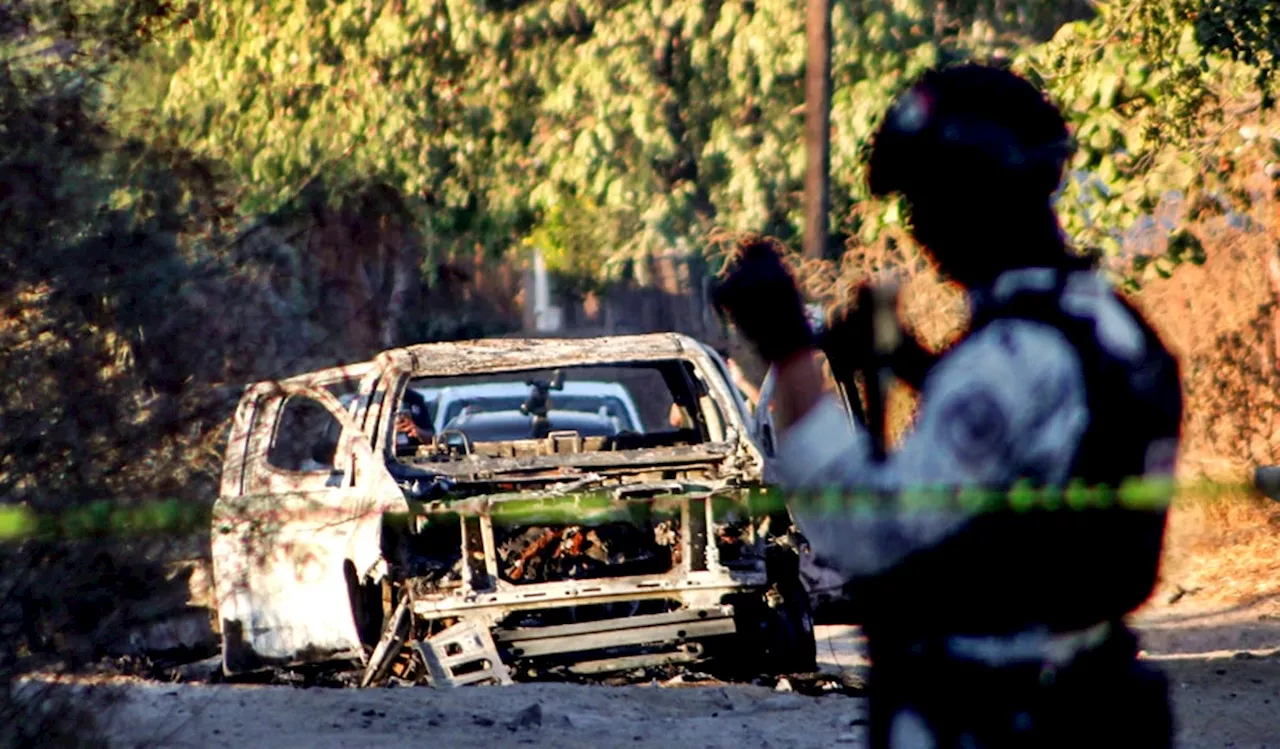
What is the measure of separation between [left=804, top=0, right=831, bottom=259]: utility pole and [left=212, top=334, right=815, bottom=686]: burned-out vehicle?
805 cm

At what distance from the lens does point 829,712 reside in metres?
8.98

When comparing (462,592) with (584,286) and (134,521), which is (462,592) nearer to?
(134,521)

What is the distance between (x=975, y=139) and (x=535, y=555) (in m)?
7.64

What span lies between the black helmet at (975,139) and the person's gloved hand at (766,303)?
0.20 meters

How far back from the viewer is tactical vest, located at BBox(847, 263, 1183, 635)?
237 centimetres

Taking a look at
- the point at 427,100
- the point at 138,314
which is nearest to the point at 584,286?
the point at 427,100

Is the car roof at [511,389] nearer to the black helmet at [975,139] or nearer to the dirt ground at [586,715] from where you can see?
the dirt ground at [586,715]

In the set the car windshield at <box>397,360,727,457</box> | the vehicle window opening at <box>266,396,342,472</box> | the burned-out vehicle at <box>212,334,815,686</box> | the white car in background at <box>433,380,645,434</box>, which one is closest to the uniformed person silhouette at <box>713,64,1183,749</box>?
the vehicle window opening at <box>266,396,342,472</box>

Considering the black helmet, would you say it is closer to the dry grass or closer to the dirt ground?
the dirt ground

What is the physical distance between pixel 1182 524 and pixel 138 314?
1201 centimetres

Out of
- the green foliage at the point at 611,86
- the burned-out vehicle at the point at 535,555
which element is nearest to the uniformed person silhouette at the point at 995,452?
the burned-out vehicle at the point at 535,555

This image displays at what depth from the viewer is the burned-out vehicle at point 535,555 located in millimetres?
9281

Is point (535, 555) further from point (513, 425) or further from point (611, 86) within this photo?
point (611, 86)

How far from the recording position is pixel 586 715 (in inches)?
346
